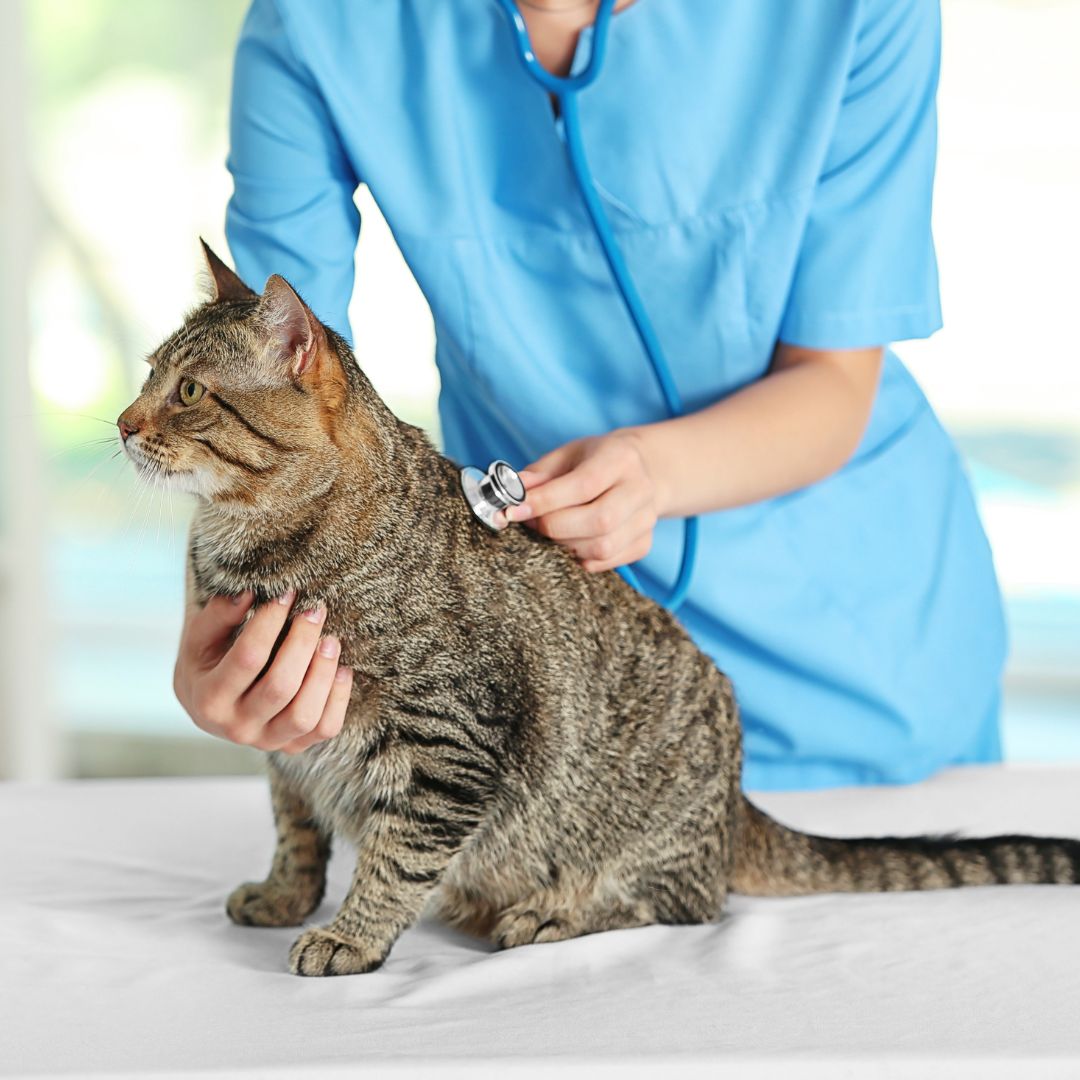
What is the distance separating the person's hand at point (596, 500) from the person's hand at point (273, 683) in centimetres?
19

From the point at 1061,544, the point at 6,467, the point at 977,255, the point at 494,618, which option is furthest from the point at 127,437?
the point at 1061,544

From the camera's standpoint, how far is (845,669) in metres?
1.27

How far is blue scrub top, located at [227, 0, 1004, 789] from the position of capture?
117 cm

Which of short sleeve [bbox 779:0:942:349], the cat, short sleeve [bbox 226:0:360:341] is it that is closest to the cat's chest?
the cat

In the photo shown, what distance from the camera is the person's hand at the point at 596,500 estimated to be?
1.00 metres

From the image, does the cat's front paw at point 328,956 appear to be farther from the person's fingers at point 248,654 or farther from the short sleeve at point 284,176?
the short sleeve at point 284,176

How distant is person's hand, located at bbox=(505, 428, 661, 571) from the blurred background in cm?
161

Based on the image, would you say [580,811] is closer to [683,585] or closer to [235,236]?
[683,585]

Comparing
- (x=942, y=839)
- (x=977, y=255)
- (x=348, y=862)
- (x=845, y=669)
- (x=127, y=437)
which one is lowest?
(x=348, y=862)

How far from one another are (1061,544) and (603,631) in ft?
9.69

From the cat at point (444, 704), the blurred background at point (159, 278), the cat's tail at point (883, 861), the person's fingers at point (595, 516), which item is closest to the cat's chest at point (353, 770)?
the cat at point (444, 704)

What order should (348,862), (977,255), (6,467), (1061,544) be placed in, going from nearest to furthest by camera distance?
(348,862) → (6,467) → (977,255) → (1061,544)

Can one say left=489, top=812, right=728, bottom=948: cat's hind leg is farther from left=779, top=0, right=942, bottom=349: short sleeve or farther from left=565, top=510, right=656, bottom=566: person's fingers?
left=779, top=0, right=942, bottom=349: short sleeve

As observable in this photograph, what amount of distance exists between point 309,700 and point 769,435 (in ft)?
1.64
